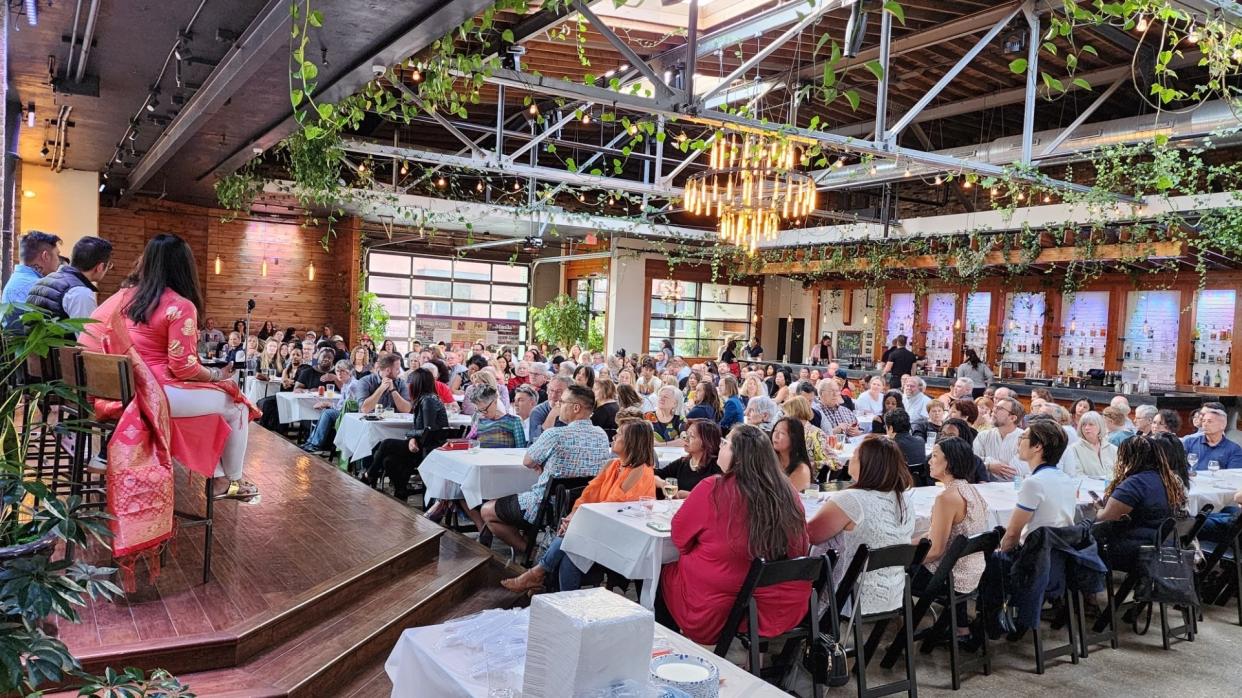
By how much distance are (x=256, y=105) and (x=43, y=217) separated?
6.10 metres

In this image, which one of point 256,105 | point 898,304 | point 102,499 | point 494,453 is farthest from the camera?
point 898,304

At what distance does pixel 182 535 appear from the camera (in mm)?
Answer: 4648

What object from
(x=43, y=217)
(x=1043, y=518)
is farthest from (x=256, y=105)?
(x=1043, y=518)

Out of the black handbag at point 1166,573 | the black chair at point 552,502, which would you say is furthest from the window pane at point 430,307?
the black handbag at point 1166,573

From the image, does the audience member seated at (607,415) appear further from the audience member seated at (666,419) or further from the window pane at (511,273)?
the window pane at (511,273)

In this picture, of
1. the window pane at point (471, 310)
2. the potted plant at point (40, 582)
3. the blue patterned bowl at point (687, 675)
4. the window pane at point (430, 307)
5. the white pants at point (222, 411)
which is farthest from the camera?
the window pane at point (471, 310)

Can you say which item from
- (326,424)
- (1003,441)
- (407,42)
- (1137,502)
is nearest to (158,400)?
(407,42)

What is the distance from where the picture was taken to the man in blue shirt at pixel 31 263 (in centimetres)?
439

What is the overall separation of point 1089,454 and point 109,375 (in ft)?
21.3

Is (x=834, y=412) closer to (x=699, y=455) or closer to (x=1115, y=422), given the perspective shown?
(x=1115, y=422)

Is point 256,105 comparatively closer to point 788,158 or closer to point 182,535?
point 182,535

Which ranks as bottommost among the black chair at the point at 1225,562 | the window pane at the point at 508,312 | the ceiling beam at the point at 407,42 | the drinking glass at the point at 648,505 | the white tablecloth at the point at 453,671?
the black chair at the point at 1225,562

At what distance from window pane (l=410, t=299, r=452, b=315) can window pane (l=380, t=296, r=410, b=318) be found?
0.51 feet

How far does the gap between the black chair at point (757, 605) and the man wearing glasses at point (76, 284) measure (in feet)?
11.2
